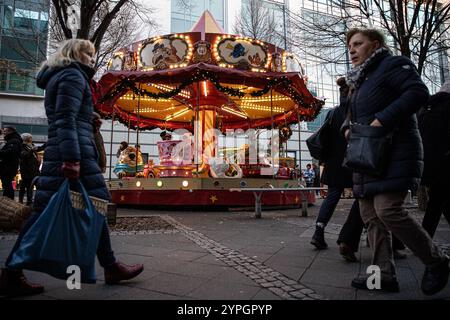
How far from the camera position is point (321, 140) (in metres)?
3.74

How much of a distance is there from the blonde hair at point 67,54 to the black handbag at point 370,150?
87.9 inches

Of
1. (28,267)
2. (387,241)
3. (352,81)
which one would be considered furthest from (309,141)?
(28,267)

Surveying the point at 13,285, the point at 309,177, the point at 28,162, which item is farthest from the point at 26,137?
the point at 309,177

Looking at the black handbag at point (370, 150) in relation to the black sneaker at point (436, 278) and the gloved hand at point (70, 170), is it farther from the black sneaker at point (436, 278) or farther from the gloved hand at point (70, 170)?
the gloved hand at point (70, 170)

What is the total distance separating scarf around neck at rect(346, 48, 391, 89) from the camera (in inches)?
96.0

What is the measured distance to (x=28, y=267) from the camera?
6.81ft

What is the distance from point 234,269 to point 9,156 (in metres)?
6.96

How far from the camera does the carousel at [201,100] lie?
9.26 metres

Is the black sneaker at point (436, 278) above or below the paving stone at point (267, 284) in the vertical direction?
above

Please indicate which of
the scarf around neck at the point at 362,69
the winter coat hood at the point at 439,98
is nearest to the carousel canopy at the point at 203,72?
the winter coat hood at the point at 439,98

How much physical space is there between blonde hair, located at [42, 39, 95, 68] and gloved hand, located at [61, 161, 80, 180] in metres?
0.80

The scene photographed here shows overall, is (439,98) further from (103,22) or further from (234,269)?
(103,22)
